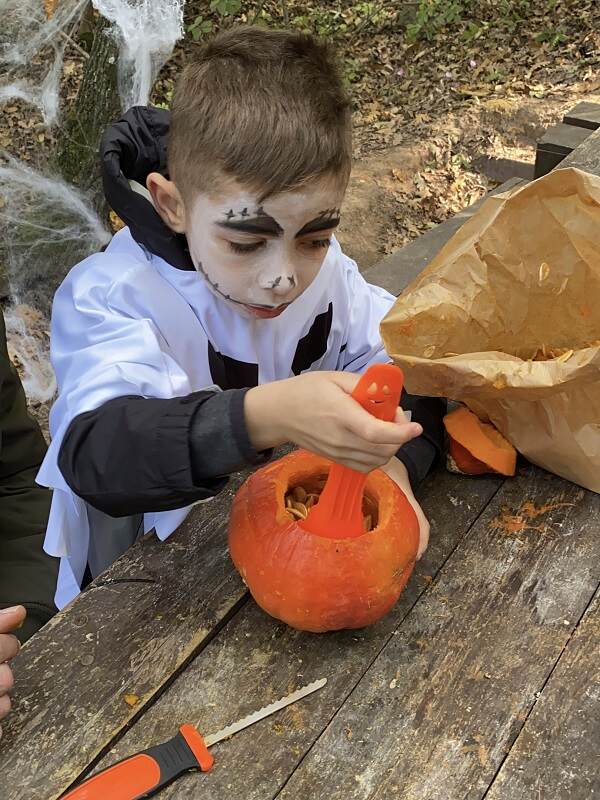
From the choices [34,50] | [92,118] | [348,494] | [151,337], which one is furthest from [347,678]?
[34,50]

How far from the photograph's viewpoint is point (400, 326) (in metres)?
1.27

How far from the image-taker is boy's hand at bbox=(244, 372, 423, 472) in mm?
931

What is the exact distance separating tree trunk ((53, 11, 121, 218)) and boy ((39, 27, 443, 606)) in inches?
111

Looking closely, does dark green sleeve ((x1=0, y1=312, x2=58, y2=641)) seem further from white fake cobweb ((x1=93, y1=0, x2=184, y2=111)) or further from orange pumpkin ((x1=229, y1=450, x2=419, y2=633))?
white fake cobweb ((x1=93, y1=0, x2=184, y2=111))

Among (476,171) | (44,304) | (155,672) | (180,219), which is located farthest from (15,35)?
(155,672)

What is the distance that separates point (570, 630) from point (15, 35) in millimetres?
4774

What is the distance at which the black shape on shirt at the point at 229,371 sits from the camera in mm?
1438

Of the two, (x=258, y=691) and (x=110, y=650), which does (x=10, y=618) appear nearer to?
(x=110, y=650)

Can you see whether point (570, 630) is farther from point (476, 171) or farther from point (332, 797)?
point (476, 171)

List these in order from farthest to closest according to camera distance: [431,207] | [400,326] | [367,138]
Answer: [367,138], [431,207], [400,326]

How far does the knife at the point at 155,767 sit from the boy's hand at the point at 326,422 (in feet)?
1.15

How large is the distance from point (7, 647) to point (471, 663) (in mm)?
620

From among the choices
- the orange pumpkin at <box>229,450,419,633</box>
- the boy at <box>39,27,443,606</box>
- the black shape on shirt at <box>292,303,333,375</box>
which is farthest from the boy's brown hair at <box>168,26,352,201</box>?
the orange pumpkin at <box>229,450,419,633</box>

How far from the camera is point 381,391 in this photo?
92 centimetres
